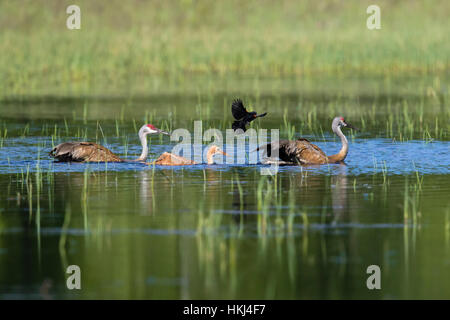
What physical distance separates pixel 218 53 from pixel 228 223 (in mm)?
28843

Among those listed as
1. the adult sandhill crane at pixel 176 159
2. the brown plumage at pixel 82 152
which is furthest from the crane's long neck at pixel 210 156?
the brown plumage at pixel 82 152

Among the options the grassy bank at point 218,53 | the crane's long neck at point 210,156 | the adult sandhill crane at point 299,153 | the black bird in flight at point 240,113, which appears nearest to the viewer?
the adult sandhill crane at point 299,153

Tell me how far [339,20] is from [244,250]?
43554 millimetres

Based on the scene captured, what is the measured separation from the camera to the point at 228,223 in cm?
1130

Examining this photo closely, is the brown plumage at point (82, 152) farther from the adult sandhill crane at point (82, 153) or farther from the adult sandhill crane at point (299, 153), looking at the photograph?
the adult sandhill crane at point (299, 153)

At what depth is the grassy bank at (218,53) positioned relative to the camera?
35531 mm

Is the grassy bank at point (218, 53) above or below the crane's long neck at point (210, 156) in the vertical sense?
above

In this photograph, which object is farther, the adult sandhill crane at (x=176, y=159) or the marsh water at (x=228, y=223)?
the adult sandhill crane at (x=176, y=159)

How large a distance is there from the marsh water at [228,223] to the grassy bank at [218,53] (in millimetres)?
15047

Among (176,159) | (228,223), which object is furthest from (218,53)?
(228,223)

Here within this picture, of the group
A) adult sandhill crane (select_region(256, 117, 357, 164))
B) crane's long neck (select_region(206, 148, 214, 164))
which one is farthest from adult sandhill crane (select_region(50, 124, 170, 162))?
adult sandhill crane (select_region(256, 117, 357, 164))

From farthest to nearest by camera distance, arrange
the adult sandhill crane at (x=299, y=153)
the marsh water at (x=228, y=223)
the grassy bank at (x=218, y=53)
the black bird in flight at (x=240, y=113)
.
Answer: the grassy bank at (x=218, y=53) → the black bird in flight at (x=240, y=113) → the adult sandhill crane at (x=299, y=153) → the marsh water at (x=228, y=223)

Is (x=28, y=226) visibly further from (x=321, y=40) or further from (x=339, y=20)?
(x=339, y=20)
